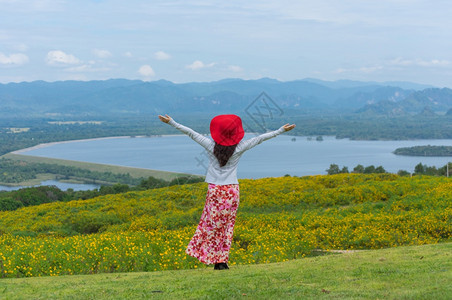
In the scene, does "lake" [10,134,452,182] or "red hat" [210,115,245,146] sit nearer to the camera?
"red hat" [210,115,245,146]

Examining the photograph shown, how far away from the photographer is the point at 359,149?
132m

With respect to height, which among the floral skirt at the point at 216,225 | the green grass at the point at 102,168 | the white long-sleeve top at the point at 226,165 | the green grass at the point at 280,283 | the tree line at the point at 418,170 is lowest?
the green grass at the point at 102,168

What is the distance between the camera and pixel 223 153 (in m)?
7.19

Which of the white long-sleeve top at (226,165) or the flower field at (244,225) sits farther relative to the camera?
the flower field at (244,225)

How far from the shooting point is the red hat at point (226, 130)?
7184mm

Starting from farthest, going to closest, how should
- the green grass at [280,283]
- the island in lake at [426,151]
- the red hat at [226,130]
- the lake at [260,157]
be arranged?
the island in lake at [426,151] < the lake at [260,157] < the red hat at [226,130] < the green grass at [280,283]

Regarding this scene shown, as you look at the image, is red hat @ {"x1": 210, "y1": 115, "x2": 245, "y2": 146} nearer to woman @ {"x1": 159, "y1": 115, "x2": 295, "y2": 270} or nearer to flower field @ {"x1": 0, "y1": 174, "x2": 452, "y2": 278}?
woman @ {"x1": 159, "y1": 115, "x2": 295, "y2": 270}

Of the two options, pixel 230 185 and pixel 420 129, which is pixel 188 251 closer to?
pixel 230 185

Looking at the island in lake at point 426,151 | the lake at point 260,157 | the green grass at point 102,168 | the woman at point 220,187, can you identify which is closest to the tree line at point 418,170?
the woman at point 220,187

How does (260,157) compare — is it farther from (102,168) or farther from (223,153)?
(223,153)

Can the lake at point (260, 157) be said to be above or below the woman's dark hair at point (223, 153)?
below

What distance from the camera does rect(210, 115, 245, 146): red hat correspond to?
23.6ft

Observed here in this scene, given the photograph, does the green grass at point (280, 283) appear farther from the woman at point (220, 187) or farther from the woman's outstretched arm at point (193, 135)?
the woman's outstretched arm at point (193, 135)

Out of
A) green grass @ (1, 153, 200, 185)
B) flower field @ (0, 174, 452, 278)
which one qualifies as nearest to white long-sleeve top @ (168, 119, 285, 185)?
flower field @ (0, 174, 452, 278)
